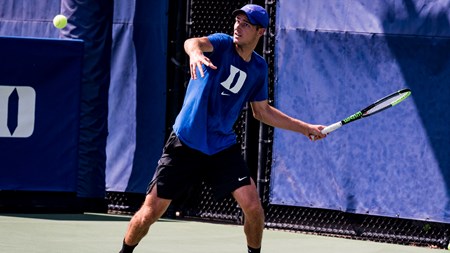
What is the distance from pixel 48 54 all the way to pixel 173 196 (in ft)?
14.0

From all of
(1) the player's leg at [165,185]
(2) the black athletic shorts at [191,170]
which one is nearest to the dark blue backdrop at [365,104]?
(2) the black athletic shorts at [191,170]

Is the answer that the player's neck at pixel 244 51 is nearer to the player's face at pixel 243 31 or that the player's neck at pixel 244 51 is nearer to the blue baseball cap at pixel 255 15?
the player's face at pixel 243 31

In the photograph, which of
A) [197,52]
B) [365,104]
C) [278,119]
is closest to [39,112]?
[365,104]

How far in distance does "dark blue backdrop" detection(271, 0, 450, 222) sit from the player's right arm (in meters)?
3.48

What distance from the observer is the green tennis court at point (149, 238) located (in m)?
8.29

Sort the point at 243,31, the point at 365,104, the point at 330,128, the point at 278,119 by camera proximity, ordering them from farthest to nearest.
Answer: the point at 365,104
the point at 278,119
the point at 330,128
the point at 243,31

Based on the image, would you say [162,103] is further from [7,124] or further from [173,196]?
[173,196]

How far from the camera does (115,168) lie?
1120cm

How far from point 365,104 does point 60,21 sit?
317 cm

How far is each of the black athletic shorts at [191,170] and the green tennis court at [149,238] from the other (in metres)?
1.68

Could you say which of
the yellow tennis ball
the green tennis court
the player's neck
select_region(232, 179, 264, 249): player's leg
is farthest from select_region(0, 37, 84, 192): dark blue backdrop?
select_region(232, 179, 264, 249): player's leg

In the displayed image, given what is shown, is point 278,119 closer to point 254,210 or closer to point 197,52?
point 254,210

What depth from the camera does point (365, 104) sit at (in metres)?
9.70

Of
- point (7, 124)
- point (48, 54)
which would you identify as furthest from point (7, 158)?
point (48, 54)
